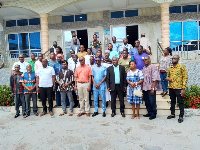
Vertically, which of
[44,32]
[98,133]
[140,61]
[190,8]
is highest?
[190,8]

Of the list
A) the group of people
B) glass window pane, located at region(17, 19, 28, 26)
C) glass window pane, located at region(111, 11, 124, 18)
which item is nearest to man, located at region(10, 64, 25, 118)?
the group of people

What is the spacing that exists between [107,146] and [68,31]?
9832mm

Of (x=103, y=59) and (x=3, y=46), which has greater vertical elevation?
(x=3, y=46)

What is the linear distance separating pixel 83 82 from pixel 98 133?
1768mm

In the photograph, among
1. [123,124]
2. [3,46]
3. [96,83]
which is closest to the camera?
[123,124]

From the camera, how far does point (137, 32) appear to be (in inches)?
457

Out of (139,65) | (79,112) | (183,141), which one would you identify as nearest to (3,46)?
(79,112)

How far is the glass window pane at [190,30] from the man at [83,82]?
7.80 meters

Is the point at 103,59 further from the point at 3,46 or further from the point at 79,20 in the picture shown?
the point at 3,46

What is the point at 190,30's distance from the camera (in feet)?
36.3

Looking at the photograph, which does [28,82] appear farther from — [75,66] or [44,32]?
[44,32]

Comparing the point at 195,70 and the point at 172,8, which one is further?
the point at 172,8

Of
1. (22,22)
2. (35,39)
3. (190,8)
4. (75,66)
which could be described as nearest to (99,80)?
(75,66)

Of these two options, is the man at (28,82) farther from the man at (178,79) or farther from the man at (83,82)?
the man at (178,79)
